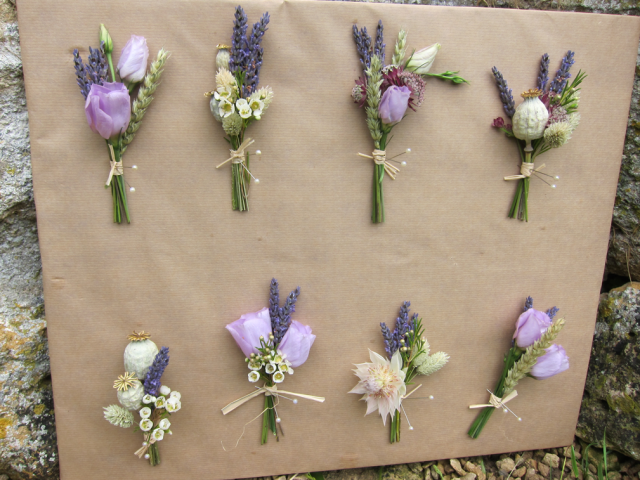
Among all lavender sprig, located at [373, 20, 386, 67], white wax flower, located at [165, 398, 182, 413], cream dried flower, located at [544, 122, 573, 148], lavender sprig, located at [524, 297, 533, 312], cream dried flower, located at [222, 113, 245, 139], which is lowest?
white wax flower, located at [165, 398, 182, 413]

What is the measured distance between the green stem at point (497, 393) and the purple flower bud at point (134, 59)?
135 cm

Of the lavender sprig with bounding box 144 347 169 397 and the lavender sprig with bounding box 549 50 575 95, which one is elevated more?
the lavender sprig with bounding box 549 50 575 95

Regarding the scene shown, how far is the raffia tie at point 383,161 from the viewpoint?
1.16 metres

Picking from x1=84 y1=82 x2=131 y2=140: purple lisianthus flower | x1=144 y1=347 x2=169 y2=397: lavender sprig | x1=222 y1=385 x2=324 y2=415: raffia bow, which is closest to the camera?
x1=84 y1=82 x2=131 y2=140: purple lisianthus flower

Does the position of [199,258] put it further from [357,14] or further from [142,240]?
[357,14]

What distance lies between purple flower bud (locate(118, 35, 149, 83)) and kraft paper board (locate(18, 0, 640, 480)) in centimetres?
5

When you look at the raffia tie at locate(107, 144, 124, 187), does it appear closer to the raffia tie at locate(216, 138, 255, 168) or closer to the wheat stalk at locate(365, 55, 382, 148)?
the raffia tie at locate(216, 138, 255, 168)

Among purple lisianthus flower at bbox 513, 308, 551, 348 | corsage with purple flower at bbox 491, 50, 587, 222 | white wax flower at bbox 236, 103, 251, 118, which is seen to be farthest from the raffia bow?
corsage with purple flower at bbox 491, 50, 587, 222

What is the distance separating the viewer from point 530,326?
1209 mm

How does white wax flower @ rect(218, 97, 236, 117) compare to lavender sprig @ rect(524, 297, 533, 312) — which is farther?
lavender sprig @ rect(524, 297, 533, 312)

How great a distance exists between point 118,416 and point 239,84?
946 mm

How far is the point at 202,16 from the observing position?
1078 mm

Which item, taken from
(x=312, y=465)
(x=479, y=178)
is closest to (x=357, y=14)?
(x=479, y=178)

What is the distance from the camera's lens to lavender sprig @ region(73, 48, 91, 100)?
101cm
